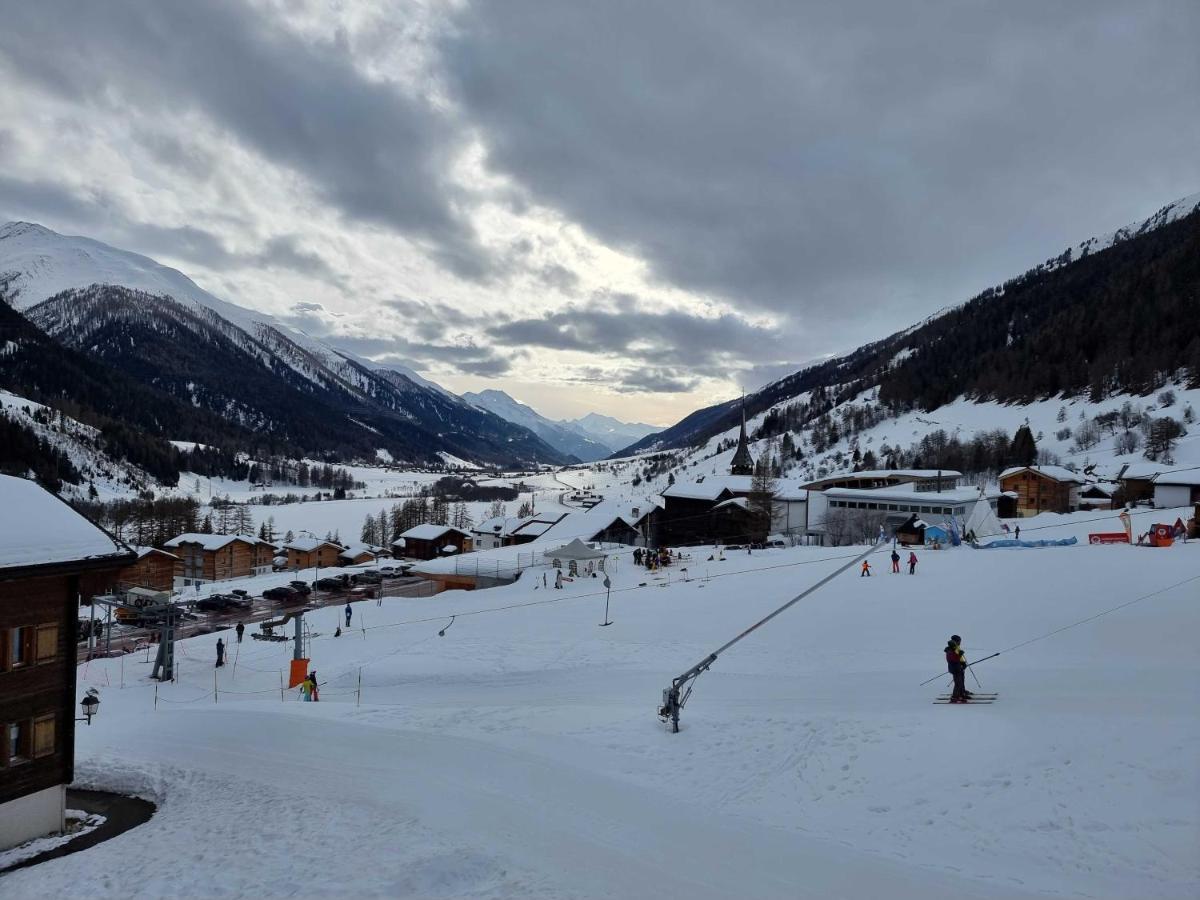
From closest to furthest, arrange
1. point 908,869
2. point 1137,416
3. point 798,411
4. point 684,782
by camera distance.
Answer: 1. point 908,869
2. point 684,782
3. point 1137,416
4. point 798,411

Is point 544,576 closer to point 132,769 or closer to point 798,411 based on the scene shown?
point 132,769

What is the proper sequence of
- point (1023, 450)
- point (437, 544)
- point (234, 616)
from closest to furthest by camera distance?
point (234, 616)
point (437, 544)
point (1023, 450)

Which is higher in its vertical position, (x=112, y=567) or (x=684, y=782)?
(x=112, y=567)

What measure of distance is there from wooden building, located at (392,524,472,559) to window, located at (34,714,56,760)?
7015 centimetres

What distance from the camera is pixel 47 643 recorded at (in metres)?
12.0

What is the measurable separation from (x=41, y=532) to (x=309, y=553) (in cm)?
7473

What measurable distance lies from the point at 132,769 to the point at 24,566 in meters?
5.57

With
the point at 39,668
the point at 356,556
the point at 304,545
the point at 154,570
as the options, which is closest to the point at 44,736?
the point at 39,668

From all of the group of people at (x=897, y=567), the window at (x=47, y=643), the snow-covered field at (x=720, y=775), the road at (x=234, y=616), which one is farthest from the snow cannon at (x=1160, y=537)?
the road at (x=234, y=616)

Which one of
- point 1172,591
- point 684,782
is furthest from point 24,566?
point 1172,591

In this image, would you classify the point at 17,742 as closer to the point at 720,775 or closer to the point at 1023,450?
the point at 720,775

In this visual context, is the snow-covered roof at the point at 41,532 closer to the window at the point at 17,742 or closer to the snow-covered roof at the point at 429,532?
the window at the point at 17,742

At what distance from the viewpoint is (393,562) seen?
77.6 metres

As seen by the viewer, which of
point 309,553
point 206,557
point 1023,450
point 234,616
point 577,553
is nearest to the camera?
point 577,553
